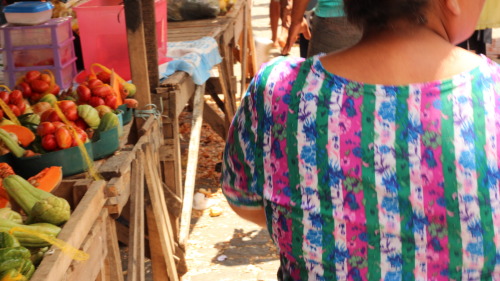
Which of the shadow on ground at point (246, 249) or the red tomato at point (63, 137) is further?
the shadow on ground at point (246, 249)

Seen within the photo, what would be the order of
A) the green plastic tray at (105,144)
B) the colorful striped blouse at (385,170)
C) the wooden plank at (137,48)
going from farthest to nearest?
the wooden plank at (137,48), the green plastic tray at (105,144), the colorful striped blouse at (385,170)

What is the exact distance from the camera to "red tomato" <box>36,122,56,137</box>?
2.55m

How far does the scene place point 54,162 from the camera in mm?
2506

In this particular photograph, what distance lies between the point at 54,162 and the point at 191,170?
1.88m

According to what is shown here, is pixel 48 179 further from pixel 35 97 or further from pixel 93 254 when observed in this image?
pixel 35 97

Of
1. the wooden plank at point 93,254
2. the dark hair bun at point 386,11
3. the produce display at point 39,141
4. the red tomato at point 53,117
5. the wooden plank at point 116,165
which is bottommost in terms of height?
the wooden plank at point 93,254

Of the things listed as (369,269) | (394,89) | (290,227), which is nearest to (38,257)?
(290,227)

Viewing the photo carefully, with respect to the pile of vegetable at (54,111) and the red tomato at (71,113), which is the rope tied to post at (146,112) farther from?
the red tomato at (71,113)

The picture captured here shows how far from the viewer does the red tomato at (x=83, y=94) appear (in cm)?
300

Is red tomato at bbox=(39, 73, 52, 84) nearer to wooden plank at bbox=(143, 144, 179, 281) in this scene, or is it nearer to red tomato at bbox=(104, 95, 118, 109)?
red tomato at bbox=(104, 95, 118, 109)

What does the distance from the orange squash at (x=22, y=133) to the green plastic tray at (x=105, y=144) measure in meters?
0.24

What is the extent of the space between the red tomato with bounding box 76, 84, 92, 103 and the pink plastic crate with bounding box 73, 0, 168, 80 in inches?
24.9

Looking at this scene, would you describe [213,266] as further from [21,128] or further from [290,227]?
[290,227]

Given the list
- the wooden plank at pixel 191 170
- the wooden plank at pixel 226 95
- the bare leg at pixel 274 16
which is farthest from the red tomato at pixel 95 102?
the bare leg at pixel 274 16
